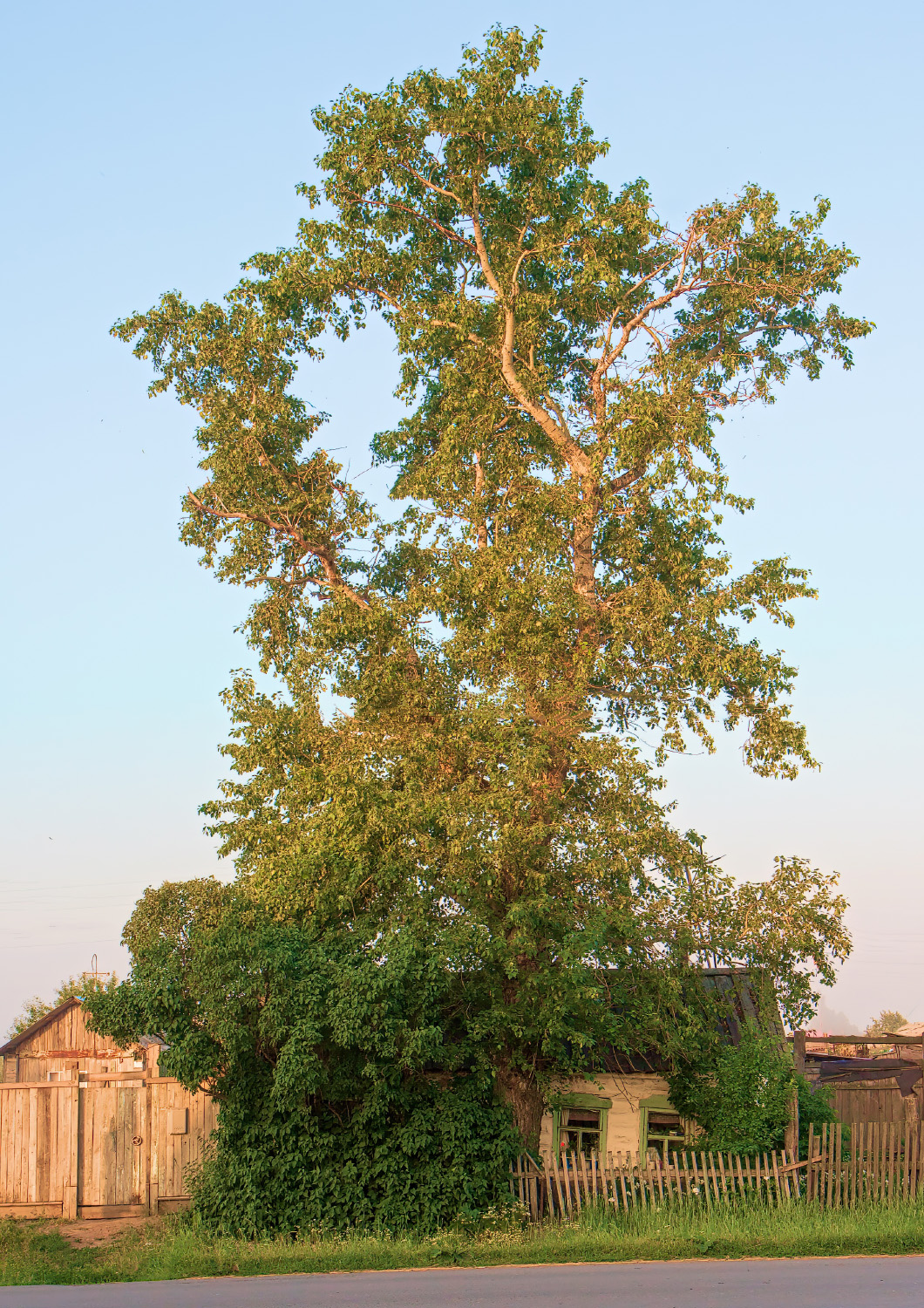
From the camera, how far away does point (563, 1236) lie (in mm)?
16484

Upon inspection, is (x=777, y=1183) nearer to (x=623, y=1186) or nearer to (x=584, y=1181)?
(x=623, y=1186)

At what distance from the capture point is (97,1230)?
1845 cm

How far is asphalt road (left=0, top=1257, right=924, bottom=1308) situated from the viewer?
12.1 m

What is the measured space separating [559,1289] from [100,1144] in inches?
363

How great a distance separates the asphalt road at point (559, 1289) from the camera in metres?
12.1

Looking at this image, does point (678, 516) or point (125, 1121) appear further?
point (678, 516)

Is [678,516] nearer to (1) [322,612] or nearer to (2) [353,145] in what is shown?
(1) [322,612]

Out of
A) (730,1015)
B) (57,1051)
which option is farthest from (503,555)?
(57,1051)

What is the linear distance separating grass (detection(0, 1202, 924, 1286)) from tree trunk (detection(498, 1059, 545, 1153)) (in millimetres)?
2587

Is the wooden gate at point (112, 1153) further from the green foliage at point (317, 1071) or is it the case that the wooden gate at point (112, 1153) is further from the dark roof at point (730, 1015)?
the dark roof at point (730, 1015)

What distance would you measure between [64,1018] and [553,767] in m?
30.5

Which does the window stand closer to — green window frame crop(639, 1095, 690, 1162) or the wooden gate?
green window frame crop(639, 1095, 690, 1162)

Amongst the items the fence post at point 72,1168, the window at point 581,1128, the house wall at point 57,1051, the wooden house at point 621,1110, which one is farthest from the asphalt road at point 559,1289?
the house wall at point 57,1051

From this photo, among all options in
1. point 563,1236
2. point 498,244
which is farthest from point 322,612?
point 563,1236
